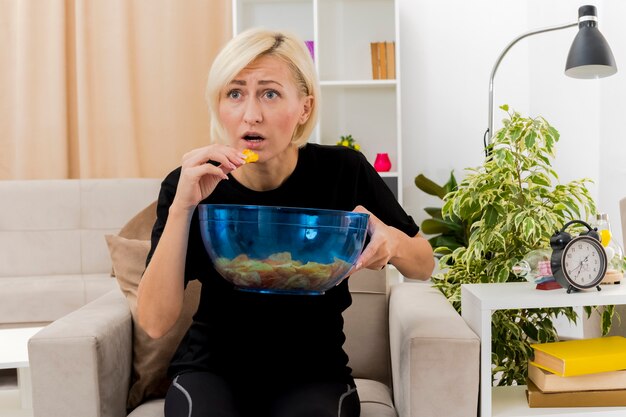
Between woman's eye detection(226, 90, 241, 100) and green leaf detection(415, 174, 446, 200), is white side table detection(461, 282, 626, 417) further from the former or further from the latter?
green leaf detection(415, 174, 446, 200)

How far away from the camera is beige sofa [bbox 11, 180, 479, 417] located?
1.34 m

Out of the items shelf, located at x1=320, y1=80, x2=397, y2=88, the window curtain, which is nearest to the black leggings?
shelf, located at x1=320, y1=80, x2=397, y2=88

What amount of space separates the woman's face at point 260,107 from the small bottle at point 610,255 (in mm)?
824

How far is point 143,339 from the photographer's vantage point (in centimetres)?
163

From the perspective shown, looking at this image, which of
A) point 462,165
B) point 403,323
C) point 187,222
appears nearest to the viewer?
point 187,222

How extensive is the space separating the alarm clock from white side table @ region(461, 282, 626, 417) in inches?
1.0

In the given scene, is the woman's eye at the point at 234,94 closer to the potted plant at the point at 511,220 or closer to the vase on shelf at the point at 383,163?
the potted plant at the point at 511,220

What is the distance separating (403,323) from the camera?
1487 millimetres

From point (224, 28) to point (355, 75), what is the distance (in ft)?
2.51

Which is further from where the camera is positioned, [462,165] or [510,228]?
[462,165]

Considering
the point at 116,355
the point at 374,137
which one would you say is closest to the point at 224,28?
the point at 374,137

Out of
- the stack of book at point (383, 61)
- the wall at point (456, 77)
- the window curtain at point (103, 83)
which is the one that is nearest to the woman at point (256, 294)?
the stack of book at point (383, 61)

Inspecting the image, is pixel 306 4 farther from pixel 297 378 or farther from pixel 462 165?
pixel 297 378

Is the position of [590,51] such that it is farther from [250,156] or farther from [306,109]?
[250,156]
